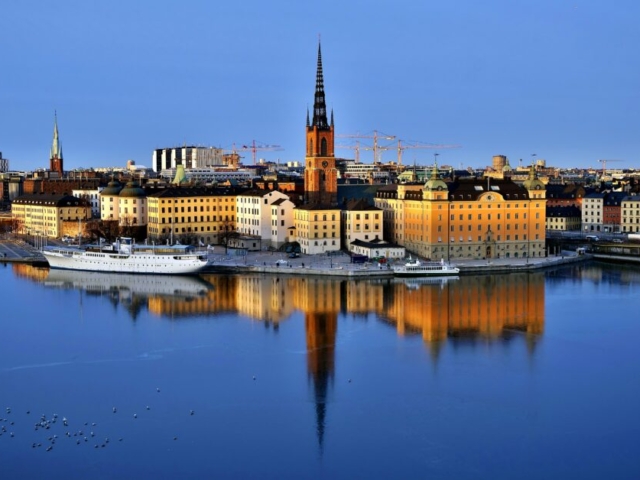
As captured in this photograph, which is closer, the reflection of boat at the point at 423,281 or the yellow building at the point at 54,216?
the reflection of boat at the point at 423,281

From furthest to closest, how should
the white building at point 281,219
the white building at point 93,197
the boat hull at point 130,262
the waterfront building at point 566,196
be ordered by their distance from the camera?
the waterfront building at point 566,196 < the white building at point 93,197 < the white building at point 281,219 < the boat hull at point 130,262

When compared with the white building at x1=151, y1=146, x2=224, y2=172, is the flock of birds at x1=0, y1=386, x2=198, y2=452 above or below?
below

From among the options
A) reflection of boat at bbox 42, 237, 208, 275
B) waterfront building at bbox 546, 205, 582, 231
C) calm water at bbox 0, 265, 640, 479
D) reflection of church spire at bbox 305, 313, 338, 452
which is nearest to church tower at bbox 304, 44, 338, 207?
reflection of boat at bbox 42, 237, 208, 275

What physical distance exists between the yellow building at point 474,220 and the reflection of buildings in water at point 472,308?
272 cm

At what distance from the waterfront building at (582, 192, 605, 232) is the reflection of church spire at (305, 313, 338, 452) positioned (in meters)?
20.6

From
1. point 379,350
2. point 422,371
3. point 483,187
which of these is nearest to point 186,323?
point 379,350

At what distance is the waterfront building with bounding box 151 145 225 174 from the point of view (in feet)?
294

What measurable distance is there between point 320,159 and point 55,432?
21.7 metres

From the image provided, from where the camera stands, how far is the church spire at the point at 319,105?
33844 millimetres

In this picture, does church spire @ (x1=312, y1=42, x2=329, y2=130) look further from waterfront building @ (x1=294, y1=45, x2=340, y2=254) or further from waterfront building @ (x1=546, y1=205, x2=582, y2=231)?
waterfront building @ (x1=546, y1=205, x2=582, y2=231)

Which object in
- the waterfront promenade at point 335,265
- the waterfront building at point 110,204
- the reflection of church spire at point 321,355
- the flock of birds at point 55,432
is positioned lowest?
the flock of birds at point 55,432

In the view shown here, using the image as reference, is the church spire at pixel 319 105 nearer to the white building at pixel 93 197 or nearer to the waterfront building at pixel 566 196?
the white building at pixel 93 197

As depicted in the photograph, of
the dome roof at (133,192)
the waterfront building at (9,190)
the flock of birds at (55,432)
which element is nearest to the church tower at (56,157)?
the waterfront building at (9,190)

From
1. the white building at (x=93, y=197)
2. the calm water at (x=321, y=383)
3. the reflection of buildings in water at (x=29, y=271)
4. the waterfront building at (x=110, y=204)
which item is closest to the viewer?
the calm water at (x=321, y=383)
